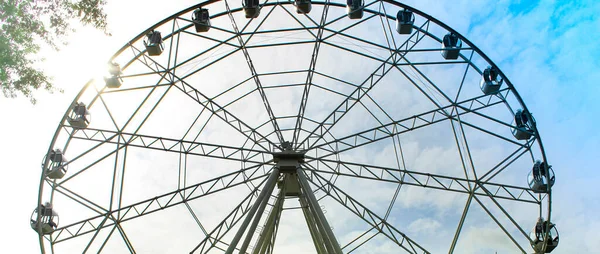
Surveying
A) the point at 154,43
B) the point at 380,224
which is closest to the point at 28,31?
the point at 154,43

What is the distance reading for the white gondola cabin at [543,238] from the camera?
85.1 ft

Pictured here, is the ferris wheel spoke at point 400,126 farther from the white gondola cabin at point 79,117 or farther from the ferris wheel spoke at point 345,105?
the white gondola cabin at point 79,117

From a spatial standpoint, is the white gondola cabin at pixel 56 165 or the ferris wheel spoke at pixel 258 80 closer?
the white gondola cabin at pixel 56 165

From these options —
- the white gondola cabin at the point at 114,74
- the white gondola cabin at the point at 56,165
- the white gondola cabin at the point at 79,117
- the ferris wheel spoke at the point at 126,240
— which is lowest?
the ferris wheel spoke at the point at 126,240

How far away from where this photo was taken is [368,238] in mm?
25688

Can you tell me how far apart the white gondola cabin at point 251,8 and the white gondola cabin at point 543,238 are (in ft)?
57.4

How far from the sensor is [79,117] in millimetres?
24625

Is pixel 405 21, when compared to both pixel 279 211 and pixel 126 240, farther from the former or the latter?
pixel 126 240

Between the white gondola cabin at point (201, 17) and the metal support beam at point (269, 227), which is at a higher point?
the white gondola cabin at point (201, 17)

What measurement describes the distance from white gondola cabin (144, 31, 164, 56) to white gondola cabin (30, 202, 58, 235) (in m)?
8.74

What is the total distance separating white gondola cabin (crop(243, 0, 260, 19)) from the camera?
2416 centimetres

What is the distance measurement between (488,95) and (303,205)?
10687 mm

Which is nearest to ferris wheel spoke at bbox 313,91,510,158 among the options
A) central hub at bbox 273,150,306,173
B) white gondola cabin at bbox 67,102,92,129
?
central hub at bbox 273,150,306,173

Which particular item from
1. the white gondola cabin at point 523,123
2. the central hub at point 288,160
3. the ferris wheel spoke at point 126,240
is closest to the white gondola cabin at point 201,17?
the central hub at point 288,160
